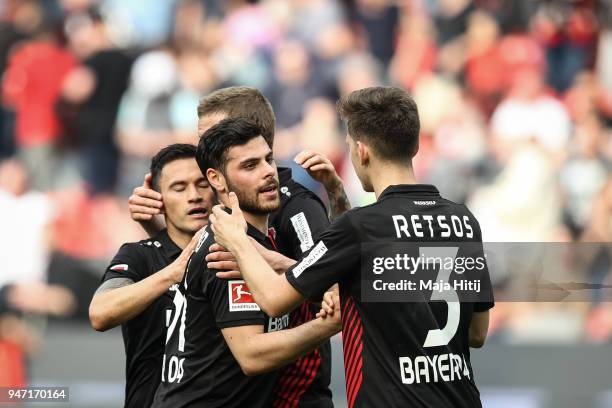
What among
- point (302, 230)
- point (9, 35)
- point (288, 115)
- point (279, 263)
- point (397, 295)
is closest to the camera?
point (397, 295)

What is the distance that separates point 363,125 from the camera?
4.41 metres

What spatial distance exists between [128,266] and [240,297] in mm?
1143

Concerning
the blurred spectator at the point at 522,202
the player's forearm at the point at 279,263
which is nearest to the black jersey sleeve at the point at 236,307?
the player's forearm at the point at 279,263

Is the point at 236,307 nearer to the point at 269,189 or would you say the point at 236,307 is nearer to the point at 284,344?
the point at 284,344

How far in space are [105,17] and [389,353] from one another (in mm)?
8857

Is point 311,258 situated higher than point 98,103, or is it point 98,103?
point 98,103

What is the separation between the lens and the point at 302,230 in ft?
16.9

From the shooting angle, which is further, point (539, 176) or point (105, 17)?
point (105, 17)

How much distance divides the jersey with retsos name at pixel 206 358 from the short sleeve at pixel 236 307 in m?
0.01

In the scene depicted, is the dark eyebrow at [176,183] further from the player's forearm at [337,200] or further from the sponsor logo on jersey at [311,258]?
the sponsor logo on jersey at [311,258]

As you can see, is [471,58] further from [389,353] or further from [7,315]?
[389,353]

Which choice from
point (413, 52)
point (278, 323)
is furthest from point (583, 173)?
point (278, 323)

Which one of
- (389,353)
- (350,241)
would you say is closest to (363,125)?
(350,241)

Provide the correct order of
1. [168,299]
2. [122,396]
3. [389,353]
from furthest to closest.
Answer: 1. [122,396]
2. [168,299]
3. [389,353]
